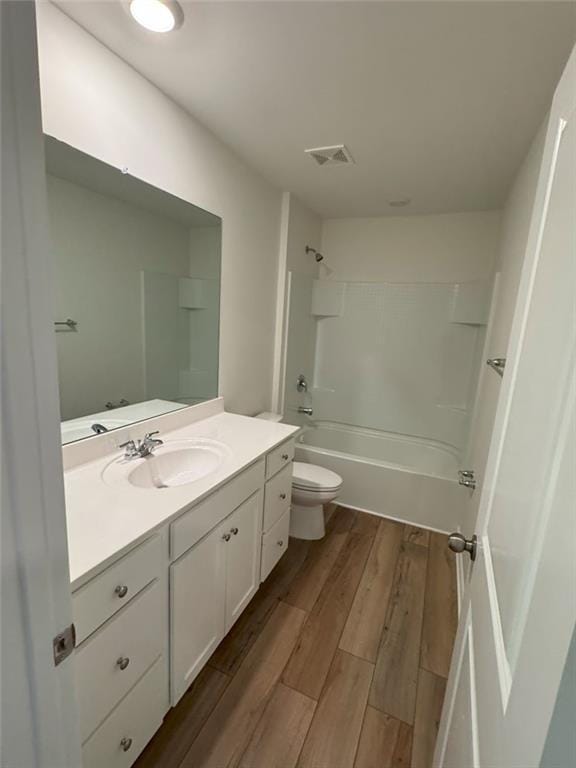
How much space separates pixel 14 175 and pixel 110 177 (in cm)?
115

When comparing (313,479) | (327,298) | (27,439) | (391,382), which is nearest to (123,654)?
(27,439)

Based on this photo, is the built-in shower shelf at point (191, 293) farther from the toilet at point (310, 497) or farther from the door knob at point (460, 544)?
the door knob at point (460, 544)

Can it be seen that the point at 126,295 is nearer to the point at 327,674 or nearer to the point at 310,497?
the point at 310,497

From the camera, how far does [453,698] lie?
3.01 ft

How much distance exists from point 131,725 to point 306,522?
1.44 meters

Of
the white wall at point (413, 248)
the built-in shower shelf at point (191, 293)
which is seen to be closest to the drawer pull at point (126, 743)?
the built-in shower shelf at point (191, 293)

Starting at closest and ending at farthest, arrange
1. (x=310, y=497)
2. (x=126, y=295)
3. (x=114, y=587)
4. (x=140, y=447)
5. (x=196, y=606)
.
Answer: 1. (x=114, y=587)
2. (x=196, y=606)
3. (x=140, y=447)
4. (x=126, y=295)
5. (x=310, y=497)

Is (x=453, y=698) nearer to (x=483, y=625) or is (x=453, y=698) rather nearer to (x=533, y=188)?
(x=483, y=625)

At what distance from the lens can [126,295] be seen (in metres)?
1.54

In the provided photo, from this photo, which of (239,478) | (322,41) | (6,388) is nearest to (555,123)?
(322,41)

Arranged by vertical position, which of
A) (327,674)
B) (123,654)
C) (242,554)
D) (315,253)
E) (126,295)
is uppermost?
(315,253)

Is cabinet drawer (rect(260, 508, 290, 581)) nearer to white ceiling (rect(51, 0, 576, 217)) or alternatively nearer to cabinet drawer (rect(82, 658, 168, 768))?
cabinet drawer (rect(82, 658, 168, 768))

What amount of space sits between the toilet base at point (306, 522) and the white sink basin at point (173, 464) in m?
0.94

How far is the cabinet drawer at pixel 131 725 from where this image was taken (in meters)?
0.90
